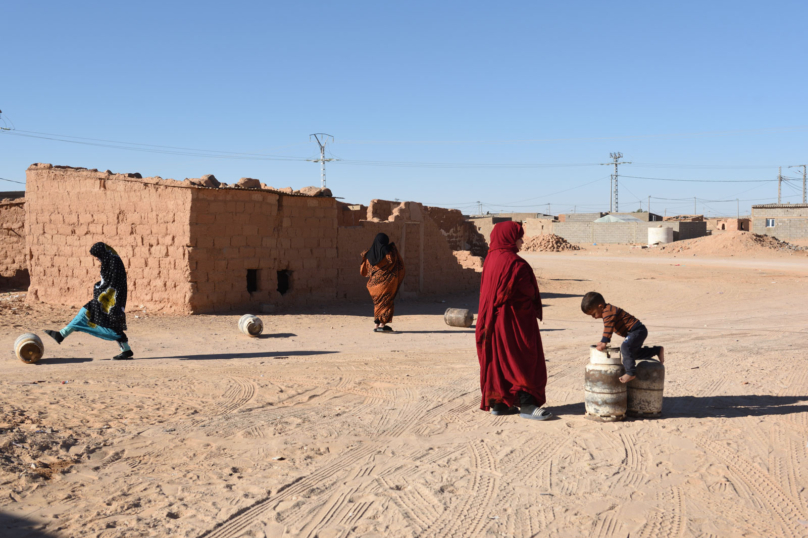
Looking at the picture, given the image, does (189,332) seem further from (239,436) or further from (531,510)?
(531,510)

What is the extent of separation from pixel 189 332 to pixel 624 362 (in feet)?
22.4

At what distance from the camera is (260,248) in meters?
11.9

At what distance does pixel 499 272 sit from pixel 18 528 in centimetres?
344

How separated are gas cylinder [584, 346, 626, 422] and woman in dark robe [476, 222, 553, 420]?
1.20 feet

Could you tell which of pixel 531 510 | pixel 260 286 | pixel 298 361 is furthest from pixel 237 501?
pixel 260 286

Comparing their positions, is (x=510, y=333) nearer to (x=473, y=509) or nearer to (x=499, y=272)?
(x=499, y=272)

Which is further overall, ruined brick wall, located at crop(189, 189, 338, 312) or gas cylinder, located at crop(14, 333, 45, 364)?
ruined brick wall, located at crop(189, 189, 338, 312)

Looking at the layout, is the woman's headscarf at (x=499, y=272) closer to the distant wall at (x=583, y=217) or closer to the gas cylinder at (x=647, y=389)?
the gas cylinder at (x=647, y=389)

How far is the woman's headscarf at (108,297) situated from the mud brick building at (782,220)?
145 ft

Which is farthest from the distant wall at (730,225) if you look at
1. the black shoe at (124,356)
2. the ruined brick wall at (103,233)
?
the black shoe at (124,356)

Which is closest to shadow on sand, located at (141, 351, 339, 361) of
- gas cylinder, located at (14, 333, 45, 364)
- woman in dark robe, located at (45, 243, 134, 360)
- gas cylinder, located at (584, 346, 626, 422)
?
woman in dark robe, located at (45, 243, 134, 360)

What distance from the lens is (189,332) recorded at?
9516 millimetres

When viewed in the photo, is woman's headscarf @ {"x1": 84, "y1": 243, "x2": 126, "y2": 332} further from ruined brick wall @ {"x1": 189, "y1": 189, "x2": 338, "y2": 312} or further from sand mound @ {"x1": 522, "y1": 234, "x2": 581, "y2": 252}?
sand mound @ {"x1": 522, "y1": 234, "x2": 581, "y2": 252}

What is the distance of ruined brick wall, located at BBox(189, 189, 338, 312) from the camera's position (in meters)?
11.0
